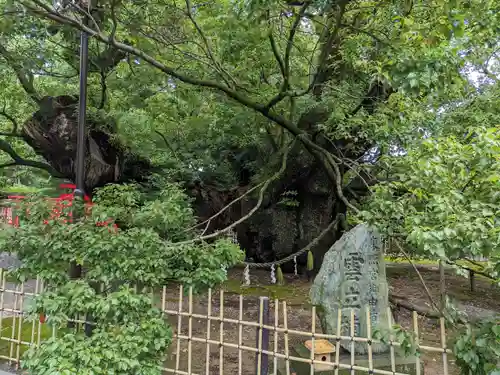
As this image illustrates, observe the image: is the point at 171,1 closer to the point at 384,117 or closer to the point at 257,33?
the point at 257,33

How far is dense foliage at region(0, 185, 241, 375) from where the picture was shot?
9.36 ft

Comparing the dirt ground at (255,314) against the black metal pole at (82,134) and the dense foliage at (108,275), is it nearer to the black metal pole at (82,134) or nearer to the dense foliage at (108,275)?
the dense foliage at (108,275)

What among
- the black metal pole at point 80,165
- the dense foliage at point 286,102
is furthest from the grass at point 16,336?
the dense foliage at point 286,102

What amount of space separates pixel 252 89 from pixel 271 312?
426 cm

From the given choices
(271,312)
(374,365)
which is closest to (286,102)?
(271,312)

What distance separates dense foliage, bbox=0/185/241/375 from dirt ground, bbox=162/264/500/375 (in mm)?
541

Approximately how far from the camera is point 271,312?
6.99 metres

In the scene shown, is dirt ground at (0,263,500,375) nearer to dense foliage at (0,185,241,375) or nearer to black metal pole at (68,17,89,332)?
A: dense foliage at (0,185,241,375)

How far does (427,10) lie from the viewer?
14.0 ft

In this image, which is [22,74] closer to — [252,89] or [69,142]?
[69,142]

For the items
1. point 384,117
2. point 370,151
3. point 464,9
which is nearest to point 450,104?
point 370,151

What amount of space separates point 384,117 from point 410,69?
325 centimetres

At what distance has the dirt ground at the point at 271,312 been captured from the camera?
479 cm

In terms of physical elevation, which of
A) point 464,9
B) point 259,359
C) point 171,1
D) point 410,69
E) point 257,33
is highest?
point 171,1
